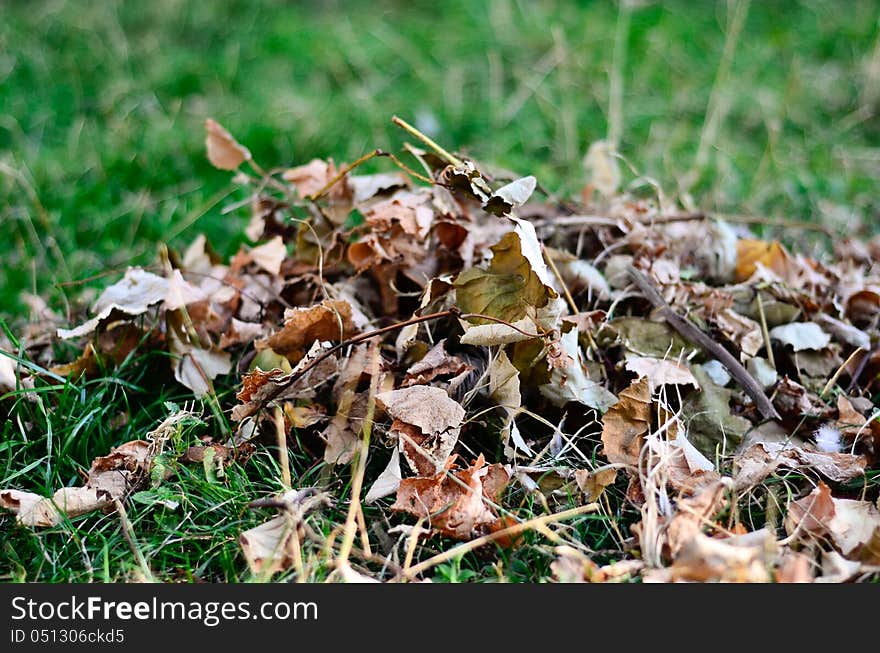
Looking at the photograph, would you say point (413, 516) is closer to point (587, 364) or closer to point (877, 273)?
point (587, 364)

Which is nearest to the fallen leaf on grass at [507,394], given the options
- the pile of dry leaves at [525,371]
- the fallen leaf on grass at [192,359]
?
the pile of dry leaves at [525,371]

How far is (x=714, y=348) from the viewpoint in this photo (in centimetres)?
199

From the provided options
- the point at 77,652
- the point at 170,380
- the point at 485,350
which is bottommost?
the point at 77,652

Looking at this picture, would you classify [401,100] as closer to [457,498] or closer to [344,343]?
[344,343]

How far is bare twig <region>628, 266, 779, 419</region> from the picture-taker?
6.35 feet

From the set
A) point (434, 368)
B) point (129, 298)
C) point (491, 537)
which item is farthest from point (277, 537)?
point (129, 298)

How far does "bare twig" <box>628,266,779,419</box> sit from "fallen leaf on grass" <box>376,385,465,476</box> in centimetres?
62

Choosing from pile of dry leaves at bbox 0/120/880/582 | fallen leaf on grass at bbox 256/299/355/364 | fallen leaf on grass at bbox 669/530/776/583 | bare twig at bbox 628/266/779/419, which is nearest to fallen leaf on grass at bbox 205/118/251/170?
pile of dry leaves at bbox 0/120/880/582

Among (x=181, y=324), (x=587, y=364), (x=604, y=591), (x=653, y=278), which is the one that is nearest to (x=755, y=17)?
(x=653, y=278)

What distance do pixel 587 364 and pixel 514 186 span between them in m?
0.48

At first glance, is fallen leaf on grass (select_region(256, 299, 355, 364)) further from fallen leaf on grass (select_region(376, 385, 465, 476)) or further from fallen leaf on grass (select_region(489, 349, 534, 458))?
fallen leaf on grass (select_region(489, 349, 534, 458))

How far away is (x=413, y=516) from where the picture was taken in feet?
5.41

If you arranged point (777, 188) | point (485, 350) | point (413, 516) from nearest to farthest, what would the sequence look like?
point (413, 516)
point (485, 350)
point (777, 188)

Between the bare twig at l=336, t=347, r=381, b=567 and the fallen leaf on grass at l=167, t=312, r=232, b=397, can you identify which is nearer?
the bare twig at l=336, t=347, r=381, b=567
